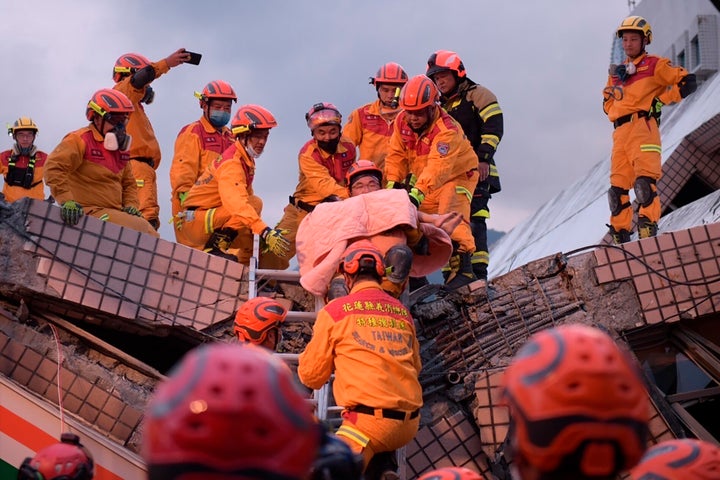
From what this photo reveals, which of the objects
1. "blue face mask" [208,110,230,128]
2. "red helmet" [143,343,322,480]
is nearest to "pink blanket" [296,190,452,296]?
"blue face mask" [208,110,230,128]

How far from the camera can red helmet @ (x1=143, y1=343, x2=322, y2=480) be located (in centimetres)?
209

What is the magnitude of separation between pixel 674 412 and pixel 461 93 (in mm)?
3305

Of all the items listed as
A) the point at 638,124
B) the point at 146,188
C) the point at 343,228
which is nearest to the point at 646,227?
the point at 638,124

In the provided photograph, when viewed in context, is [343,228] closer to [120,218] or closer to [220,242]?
[220,242]

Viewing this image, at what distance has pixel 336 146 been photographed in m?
8.79

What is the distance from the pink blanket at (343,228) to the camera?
7160 mm

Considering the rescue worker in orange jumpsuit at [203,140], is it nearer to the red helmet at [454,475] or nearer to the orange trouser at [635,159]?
the orange trouser at [635,159]

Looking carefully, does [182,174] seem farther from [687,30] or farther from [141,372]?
[687,30]

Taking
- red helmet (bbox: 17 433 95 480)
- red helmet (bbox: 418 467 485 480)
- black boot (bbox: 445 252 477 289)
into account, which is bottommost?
red helmet (bbox: 17 433 95 480)

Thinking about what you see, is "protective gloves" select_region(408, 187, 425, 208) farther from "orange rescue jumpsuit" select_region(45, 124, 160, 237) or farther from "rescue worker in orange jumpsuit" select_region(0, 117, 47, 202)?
"rescue worker in orange jumpsuit" select_region(0, 117, 47, 202)

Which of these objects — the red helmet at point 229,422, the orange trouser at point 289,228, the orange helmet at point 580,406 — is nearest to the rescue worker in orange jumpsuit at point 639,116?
the orange trouser at point 289,228

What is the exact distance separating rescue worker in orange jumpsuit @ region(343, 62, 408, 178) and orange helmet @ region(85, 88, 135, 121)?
2.07m

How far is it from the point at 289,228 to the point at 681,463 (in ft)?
20.2

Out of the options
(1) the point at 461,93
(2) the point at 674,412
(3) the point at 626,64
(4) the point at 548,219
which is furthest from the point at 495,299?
(4) the point at 548,219
